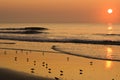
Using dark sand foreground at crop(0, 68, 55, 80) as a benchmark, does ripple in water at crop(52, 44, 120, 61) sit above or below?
below

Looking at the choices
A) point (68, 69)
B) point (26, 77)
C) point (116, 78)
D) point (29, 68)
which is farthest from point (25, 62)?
point (116, 78)

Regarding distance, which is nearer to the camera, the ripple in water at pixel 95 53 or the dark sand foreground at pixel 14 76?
the dark sand foreground at pixel 14 76

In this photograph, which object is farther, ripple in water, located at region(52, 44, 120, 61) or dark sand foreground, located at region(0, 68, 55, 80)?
ripple in water, located at region(52, 44, 120, 61)

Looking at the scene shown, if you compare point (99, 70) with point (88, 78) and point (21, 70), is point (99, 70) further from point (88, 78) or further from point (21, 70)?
point (21, 70)

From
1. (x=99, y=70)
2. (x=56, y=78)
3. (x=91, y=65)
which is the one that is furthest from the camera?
(x=91, y=65)

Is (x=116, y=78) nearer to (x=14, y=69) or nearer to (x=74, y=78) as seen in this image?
(x=74, y=78)

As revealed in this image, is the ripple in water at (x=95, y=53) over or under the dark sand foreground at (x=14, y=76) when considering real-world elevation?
under

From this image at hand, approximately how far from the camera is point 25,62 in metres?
24.2

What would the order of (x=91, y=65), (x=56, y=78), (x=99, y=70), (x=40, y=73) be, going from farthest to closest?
(x=91, y=65) → (x=99, y=70) → (x=40, y=73) → (x=56, y=78)

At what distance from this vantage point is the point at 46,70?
20.4 meters

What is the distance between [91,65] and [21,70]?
18.0 ft

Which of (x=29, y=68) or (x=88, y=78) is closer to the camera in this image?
(x=88, y=78)

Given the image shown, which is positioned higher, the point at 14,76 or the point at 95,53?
the point at 14,76

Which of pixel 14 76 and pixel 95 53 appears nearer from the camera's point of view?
pixel 14 76
